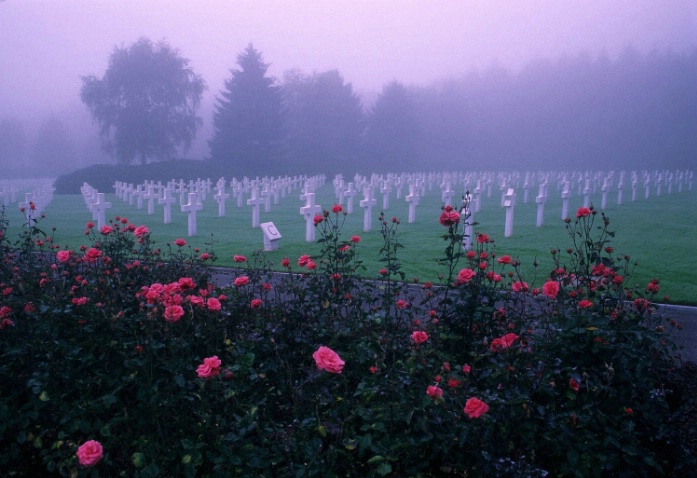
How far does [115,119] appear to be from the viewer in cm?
3619

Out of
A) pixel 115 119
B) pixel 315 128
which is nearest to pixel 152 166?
pixel 115 119

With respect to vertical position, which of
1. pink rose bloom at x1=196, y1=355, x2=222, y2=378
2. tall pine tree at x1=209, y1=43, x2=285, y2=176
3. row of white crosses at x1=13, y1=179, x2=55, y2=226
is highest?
tall pine tree at x1=209, y1=43, x2=285, y2=176

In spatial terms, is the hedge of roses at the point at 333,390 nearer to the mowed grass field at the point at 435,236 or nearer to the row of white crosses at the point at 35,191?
the mowed grass field at the point at 435,236

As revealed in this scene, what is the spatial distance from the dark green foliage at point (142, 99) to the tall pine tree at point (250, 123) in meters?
3.80

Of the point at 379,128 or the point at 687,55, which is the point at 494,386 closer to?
the point at 379,128

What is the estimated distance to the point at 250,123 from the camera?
42875 millimetres

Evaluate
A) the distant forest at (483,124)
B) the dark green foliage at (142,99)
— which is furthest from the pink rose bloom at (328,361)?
the dark green foliage at (142,99)

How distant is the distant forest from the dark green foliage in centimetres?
180

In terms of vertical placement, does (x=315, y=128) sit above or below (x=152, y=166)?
above

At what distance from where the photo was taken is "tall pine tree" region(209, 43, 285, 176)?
4244 centimetres

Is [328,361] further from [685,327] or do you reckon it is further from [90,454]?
[685,327]

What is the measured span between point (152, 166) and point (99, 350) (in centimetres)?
3963

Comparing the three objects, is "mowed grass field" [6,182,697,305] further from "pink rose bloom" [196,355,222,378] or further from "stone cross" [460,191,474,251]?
"pink rose bloom" [196,355,222,378]

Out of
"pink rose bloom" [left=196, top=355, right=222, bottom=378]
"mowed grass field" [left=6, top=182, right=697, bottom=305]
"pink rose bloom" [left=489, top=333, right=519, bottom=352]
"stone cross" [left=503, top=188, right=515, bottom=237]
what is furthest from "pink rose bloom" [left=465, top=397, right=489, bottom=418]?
"stone cross" [left=503, top=188, right=515, bottom=237]
